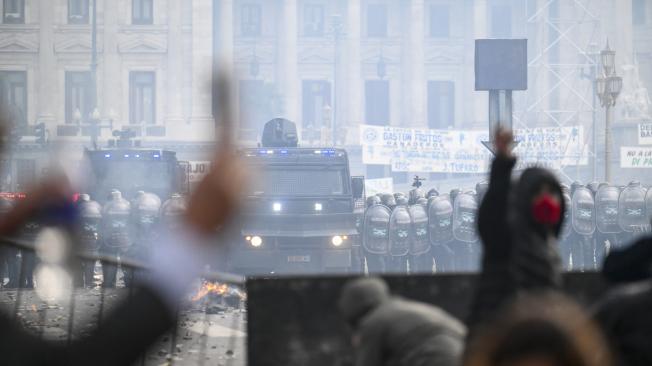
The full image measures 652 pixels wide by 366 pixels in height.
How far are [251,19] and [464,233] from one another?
57.2m

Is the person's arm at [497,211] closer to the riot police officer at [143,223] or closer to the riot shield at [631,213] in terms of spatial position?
the riot police officer at [143,223]

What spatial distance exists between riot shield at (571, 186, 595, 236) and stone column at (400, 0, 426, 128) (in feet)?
177

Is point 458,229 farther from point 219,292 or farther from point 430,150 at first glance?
point 430,150

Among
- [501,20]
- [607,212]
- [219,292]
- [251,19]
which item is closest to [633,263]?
[219,292]

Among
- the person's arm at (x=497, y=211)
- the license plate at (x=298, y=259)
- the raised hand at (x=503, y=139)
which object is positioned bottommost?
the license plate at (x=298, y=259)

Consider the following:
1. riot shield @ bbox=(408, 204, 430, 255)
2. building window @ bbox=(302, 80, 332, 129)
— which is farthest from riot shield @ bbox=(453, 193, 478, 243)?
building window @ bbox=(302, 80, 332, 129)

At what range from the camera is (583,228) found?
32.5m

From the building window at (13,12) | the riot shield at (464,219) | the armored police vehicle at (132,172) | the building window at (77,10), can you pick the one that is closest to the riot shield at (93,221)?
the armored police vehicle at (132,172)

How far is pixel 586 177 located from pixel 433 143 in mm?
19307

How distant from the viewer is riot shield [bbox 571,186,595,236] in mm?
32562

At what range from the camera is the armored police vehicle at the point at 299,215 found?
26891mm

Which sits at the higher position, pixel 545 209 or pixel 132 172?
pixel 132 172

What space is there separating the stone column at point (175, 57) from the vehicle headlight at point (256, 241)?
57352mm

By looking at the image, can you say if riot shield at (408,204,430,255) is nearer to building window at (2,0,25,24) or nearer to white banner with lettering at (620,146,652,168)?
white banner with lettering at (620,146,652,168)
